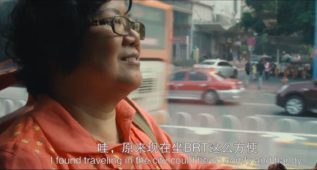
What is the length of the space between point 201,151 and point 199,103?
4270 mm

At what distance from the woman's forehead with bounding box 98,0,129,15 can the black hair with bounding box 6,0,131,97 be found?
0.02 metres

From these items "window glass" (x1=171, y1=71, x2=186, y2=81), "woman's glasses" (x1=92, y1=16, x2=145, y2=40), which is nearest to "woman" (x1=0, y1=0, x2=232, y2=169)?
"woman's glasses" (x1=92, y1=16, x2=145, y2=40)

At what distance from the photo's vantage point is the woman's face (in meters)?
0.83

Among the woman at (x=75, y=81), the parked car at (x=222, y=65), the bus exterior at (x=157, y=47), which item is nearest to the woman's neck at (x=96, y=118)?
the woman at (x=75, y=81)

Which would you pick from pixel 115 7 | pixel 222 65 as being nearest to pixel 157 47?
pixel 222 65

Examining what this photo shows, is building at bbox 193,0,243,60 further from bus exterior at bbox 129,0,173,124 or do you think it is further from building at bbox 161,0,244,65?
bus exterior at bbox 129,0,173,124

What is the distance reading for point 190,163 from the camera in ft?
3.39

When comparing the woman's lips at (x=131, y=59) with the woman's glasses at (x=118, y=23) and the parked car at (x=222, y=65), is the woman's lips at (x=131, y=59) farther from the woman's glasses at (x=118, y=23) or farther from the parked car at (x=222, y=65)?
the parked car at (x=222, y=65)

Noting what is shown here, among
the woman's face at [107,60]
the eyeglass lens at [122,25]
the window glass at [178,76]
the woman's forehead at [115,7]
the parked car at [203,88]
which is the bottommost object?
the parked car at [203,88]

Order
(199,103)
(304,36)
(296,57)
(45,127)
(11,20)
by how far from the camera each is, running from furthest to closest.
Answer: (199,103)
(304,36)
(296,57)
(11,20)
(45,127)

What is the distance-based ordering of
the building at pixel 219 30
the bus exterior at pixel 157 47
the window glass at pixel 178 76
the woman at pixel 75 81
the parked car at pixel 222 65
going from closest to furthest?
1. the woman at pixel 75 81
2. the building at pixel 219 30
3. the parked car at pixel 222 65
4. the bus exterior at pixel 157 47
5. the window glass at pixel 178 76

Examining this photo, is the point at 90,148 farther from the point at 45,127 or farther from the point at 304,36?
the point at 304,36

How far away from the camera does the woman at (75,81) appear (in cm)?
78

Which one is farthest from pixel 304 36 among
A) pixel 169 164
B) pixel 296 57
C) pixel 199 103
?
pixel 199 103
